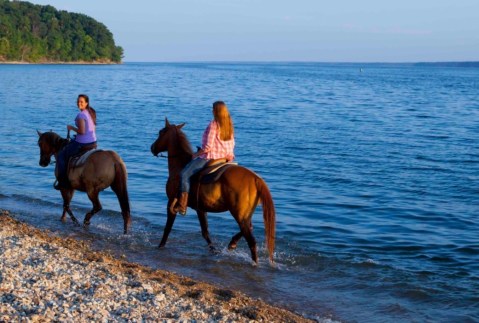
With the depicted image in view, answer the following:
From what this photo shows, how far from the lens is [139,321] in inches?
283

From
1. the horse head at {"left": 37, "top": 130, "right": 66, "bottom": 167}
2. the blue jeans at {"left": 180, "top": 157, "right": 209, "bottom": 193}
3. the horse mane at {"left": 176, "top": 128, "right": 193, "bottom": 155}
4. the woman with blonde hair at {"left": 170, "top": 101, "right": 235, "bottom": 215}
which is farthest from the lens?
the horse head at {"left": 37, "top": 130, "right": 66, "bottom": 167}

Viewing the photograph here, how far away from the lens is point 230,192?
10422 mm

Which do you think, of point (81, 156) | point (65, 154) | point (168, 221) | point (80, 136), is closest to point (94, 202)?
point (81, 156)

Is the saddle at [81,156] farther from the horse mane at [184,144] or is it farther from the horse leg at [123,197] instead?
the horse mane at [184,144]

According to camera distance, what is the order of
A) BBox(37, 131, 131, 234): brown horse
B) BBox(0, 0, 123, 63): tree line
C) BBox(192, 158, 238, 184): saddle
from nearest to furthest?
1. BBox(192, 158, 238, 184): saddle
2. BBox(37, 131, 131, 234): brown horse
3. BBox(0, 0, 123, 63): tree line

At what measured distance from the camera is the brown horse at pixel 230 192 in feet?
33.8

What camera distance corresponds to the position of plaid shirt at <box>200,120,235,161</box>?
10.6m

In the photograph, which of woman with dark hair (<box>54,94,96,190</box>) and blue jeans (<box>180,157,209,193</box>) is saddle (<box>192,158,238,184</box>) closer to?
blue jeans (<box>180,157,209,193</box>)

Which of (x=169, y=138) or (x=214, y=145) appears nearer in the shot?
(x=214, y=145)

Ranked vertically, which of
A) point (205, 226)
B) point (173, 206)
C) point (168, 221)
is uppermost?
point (173, 206)

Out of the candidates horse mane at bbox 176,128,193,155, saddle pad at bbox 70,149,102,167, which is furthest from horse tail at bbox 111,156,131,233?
horse mane at bbox 176,128,193,155

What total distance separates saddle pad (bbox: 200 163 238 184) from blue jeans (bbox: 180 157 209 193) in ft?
0.39

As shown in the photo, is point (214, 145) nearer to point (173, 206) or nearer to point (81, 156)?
point (173, 206)

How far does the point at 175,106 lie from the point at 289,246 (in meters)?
39.4
